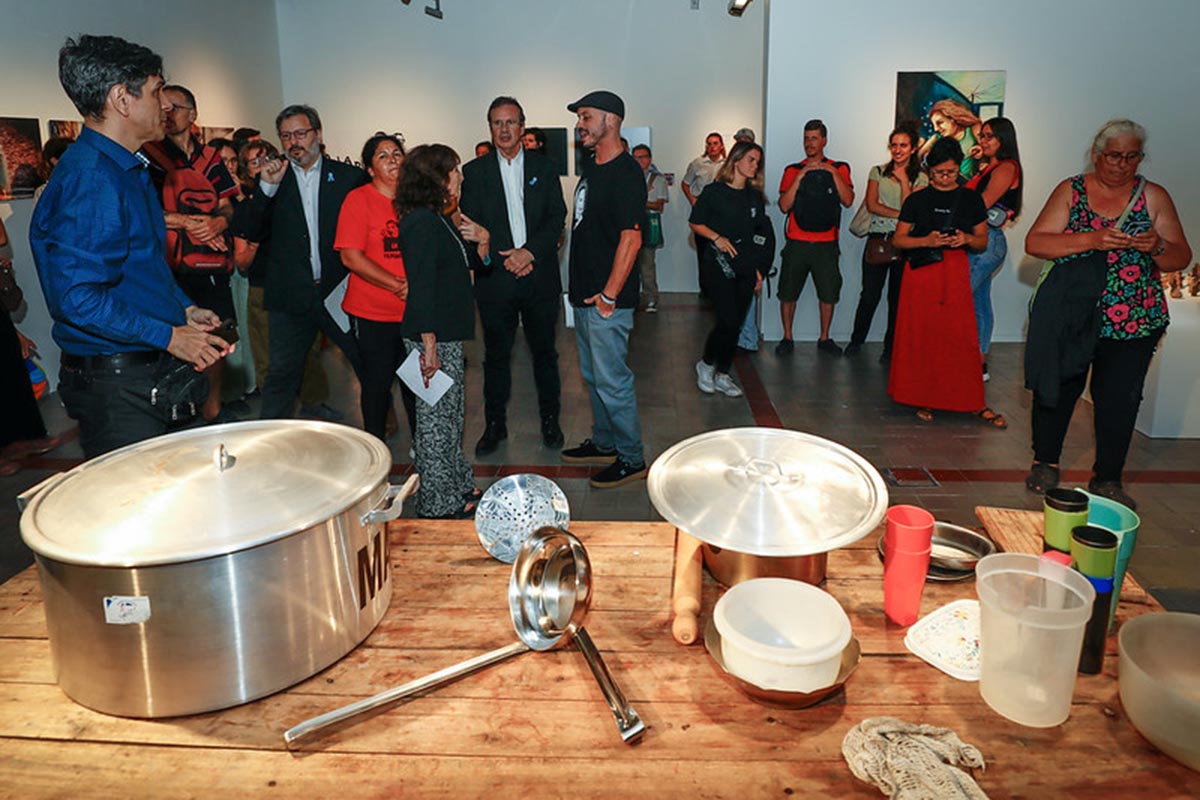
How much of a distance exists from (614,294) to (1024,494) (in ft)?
6.99

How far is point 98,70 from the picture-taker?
Answer: 6.44 feet

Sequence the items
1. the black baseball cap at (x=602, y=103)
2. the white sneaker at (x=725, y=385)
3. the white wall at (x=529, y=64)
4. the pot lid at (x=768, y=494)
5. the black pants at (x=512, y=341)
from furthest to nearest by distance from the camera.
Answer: the white wall at (x=529, y=64)
the white sneaker at (x=725, y=385)
the black pants at (x=512, y=341)
the black baseball cap at (x=602, y=103)
the pot lid at (x=768, y=494)

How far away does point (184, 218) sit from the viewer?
3.86m

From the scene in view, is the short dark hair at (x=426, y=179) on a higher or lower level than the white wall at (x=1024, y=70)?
lower

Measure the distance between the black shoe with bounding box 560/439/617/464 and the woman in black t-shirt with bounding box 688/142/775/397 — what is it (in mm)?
1560

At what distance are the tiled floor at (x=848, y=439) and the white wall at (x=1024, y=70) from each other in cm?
175

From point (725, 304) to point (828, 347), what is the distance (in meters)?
1.80

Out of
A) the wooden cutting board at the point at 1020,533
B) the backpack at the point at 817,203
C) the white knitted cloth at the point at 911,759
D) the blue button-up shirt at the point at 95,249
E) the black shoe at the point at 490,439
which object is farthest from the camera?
the backpack at the point at 817,203

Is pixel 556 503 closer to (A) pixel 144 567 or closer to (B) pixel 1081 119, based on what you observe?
(A) pixel 144 567

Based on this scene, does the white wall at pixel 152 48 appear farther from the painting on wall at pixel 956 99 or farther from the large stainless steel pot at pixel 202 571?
the painting on wall at pixel 956 99

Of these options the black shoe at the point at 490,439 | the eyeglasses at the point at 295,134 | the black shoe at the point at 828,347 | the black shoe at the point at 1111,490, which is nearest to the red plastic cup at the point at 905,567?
the black shoe at the point at 1111,490

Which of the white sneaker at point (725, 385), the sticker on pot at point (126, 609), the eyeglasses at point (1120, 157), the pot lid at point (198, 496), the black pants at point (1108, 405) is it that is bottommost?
the white sneaker at point (725, 385)

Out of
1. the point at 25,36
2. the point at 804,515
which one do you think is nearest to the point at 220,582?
the point at 804,515

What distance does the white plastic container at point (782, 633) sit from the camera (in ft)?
3.95
